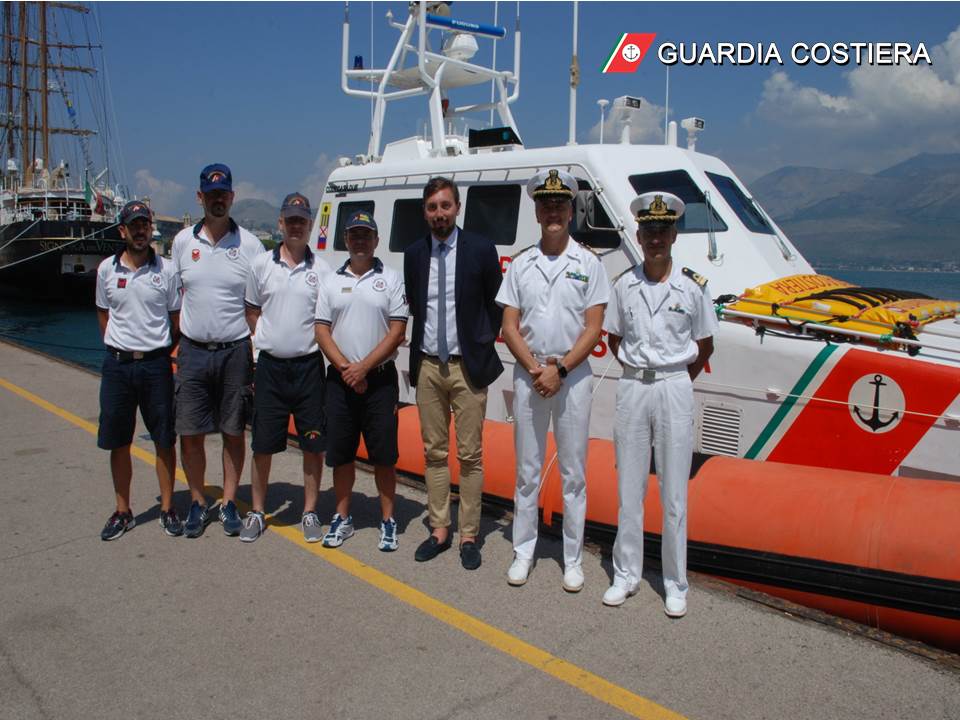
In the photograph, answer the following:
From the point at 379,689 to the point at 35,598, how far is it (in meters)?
1.98

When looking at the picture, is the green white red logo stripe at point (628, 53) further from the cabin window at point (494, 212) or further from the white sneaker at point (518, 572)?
the white sneaker at point (518, 572)

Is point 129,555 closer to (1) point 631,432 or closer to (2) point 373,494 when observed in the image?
(2) point 373,494

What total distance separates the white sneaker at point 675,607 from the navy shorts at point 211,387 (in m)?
2.65

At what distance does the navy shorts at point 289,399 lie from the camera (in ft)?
14.9

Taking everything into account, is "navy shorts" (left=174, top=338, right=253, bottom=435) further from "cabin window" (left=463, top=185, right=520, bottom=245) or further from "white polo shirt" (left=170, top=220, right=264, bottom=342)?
"cabin window" (left=463, top=185, right=520, bottom=245)

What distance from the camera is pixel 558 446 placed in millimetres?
4059

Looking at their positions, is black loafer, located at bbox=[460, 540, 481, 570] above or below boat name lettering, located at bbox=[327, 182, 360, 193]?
below

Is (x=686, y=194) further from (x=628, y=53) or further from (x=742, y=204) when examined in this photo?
(x=628, y=53)

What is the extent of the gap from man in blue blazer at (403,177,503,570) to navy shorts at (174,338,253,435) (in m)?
1.09

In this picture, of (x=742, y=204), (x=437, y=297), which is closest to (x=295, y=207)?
(x=437, y=297)

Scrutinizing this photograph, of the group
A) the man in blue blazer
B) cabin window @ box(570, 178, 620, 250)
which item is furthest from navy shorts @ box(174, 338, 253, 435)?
cabin window @ box(570, 178, 620, 250)

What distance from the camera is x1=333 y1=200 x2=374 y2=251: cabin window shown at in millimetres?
7661

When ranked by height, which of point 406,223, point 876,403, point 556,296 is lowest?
point 876,403

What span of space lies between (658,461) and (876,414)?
57.9 inches
